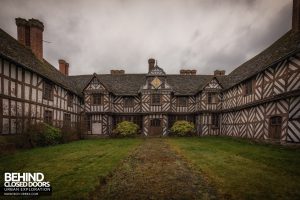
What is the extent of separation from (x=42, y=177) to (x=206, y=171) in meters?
5.31

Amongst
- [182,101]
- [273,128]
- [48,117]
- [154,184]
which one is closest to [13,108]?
[48,117]

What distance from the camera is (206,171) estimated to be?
6160 millimetres

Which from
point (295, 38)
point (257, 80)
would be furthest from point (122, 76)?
point (295, 38)

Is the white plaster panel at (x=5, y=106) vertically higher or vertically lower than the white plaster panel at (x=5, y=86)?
lower

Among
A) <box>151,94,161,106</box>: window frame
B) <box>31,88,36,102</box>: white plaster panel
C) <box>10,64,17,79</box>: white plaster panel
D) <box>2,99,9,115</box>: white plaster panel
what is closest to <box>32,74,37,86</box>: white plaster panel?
<box>31,88,36,102</box>: white plaster panel

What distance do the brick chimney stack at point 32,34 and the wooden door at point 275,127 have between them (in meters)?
22.1

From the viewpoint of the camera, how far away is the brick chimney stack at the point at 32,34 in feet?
58.8

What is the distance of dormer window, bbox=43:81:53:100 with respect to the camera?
1589cm

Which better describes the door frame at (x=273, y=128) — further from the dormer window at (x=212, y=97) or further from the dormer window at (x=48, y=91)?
the dormer window at (x=48, y=91)

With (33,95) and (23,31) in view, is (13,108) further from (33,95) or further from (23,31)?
(23,31)

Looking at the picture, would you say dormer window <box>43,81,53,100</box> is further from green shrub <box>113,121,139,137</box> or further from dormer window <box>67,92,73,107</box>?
green shrub <box>113,121,139,137</box>

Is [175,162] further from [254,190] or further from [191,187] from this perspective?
[254,190]

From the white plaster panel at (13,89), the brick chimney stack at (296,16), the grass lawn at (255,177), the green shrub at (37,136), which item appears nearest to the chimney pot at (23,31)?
the white plaster panel at (13,89)

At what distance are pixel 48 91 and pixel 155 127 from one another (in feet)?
39.9
